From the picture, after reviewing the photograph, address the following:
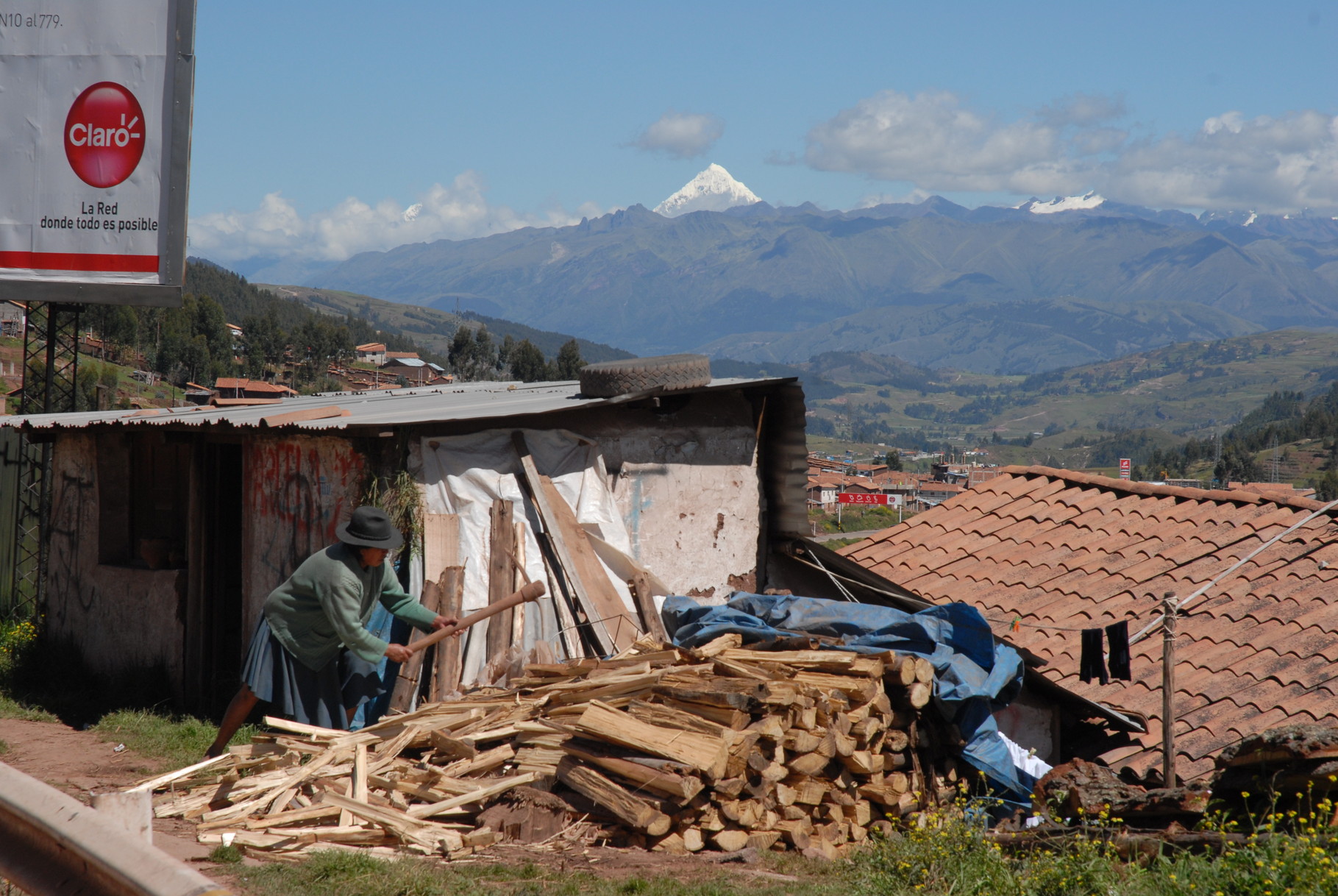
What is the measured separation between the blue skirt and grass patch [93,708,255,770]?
907mm

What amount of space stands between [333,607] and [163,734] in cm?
279

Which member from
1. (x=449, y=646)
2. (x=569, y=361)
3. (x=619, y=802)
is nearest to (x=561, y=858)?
(x=619, y=802)

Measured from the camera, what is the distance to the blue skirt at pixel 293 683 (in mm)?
7223

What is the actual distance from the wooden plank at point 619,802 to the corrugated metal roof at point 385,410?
3.16 m

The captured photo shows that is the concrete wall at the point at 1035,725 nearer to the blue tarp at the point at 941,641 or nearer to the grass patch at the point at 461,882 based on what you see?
the blue tarp at the point at 941,641

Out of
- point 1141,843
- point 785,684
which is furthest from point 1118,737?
point 785,684

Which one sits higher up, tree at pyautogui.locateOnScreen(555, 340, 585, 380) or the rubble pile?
tree at pyautogui.locateOnScreen(555, 340, 585, 380)

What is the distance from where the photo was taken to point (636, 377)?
951 cm

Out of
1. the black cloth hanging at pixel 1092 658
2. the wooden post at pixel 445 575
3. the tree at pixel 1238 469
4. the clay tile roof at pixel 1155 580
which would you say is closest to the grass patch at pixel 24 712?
the wooden post at pixel 445 575

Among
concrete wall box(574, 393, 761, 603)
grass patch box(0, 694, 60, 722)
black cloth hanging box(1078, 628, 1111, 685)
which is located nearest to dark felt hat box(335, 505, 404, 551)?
concrete wall box(574, 393, 761, 603)

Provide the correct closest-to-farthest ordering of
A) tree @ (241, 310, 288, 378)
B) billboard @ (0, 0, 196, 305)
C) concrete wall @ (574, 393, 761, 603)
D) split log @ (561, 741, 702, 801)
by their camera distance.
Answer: split log @ (561, 741, 702, 801) → billboard @ (0, 0, 196, 305) → concrete wall @ (574, 393, 761, 603) → tree @ (241, 310, 288, 378)

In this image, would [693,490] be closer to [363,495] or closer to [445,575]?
[445,575]

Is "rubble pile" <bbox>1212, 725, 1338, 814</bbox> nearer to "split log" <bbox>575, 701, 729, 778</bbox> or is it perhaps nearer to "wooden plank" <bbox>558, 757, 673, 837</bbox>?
"split log" <bbox>575, 701, 729, 778</bbox>

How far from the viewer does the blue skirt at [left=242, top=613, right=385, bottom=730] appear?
284 inches
